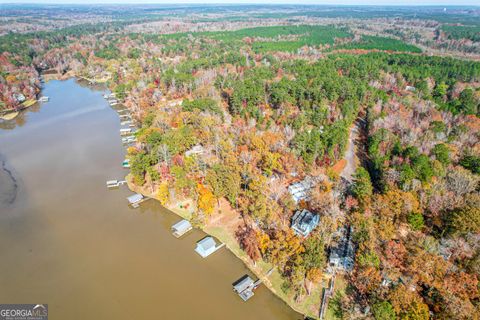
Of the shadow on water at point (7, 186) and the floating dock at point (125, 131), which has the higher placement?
the floating dock at point (125, 131)

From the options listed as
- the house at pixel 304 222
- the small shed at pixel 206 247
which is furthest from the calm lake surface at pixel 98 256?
the house at pixel 304 222

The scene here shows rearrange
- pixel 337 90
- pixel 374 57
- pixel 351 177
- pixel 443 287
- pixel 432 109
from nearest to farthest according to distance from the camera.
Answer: pixel 443 287 < pixel 351 177 < pixel 432 109 < pixel 337 90 < pixel 374 57

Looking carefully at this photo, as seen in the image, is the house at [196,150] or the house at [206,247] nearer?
the house at [206,247]

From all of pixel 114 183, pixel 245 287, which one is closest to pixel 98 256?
→ pixel 114 183

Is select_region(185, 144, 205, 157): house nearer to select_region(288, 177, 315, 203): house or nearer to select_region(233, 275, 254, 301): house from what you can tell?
select_region(288, 177, 315, 203): house

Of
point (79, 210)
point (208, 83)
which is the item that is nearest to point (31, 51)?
point (208, 83)

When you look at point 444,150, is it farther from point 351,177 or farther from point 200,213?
point 200,213

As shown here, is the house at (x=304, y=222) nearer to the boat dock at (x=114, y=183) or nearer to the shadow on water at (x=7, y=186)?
the boat dock at (x=114, y=183)
